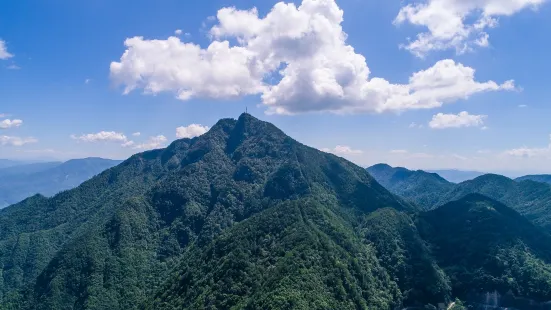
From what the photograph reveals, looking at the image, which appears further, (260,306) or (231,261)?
(231,261)

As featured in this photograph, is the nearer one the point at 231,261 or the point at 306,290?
the point at 306,290

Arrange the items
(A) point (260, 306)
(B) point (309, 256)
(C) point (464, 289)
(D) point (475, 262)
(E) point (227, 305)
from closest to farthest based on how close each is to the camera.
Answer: (A) point (260, 306)
(E) point (227, 305)
(B) point (309, 256)
(C) point (464, 289)
(D) point (475, 262)

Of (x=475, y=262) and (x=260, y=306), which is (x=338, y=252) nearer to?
(x=260, y=306)

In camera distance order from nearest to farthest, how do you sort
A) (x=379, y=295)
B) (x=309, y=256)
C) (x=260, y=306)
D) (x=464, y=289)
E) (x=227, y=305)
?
(x=260, y=306), (x=227, y=305), (x=309, y=256), (x=379, y=295), (x=464, y=289)

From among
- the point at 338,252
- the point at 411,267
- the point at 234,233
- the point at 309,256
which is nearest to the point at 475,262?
the point at 411,267

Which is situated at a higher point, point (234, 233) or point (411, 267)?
point (234, 233)

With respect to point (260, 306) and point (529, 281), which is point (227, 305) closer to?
point (260, 306)

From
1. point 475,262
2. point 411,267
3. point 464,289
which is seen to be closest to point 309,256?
point 411,267

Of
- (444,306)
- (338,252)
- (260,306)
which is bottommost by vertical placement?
(444,306)

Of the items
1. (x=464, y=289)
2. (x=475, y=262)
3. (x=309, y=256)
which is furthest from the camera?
(x=475, y=262)
